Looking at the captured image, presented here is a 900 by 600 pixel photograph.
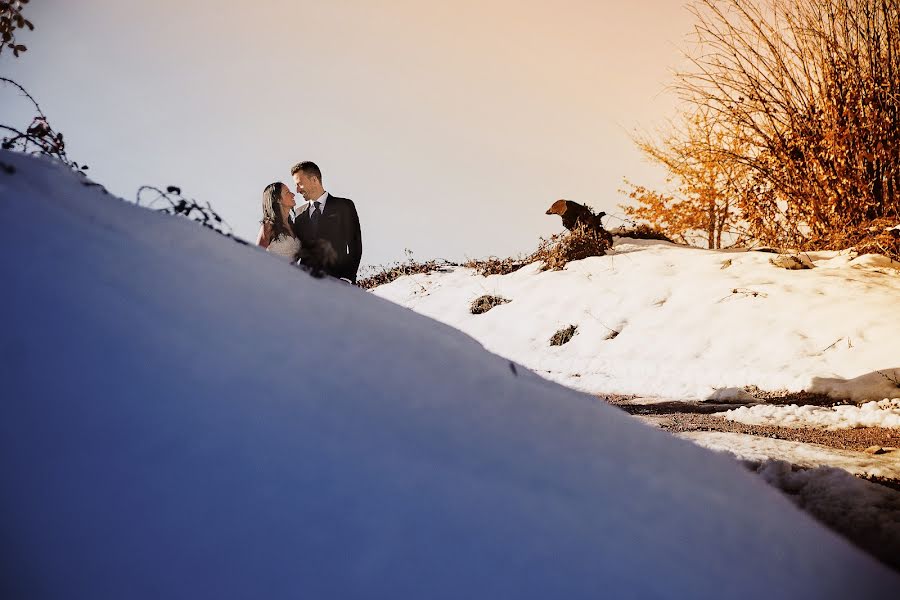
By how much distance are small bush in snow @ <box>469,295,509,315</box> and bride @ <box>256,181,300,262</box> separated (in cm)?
542

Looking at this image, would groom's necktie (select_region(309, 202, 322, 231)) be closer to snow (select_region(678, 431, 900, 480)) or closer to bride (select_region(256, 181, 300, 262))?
bride (select_region(256, 181, 300, 262))

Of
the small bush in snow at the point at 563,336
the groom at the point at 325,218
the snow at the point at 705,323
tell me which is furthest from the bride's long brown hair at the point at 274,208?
the small bush in snow at the point at 563,336

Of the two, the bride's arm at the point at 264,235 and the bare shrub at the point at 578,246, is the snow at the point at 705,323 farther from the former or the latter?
the bride's arm at the point at 264,235

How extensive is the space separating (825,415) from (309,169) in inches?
154

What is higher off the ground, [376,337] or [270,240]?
[270,240]

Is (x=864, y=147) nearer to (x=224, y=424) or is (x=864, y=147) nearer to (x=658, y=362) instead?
(x=658, y=362)

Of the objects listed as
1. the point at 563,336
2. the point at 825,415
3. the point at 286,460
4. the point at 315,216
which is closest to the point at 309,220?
the point at 315,216

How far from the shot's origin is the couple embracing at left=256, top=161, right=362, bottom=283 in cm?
391

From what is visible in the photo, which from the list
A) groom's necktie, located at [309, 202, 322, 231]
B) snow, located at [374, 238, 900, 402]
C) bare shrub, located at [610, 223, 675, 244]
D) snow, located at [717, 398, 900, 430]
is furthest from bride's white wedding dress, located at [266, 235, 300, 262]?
bare shrub, located at [610, 223, 675, 244]

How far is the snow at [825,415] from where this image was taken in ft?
13.1

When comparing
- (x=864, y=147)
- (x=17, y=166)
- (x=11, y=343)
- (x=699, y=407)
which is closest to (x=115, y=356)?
(x=11, y=343)

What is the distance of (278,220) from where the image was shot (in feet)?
13.1

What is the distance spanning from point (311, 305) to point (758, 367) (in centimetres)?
508

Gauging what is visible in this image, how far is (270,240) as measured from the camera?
3.92m
